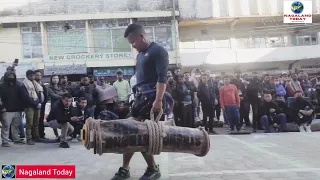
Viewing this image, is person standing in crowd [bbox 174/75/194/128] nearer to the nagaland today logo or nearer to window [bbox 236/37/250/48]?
the nagaland today logo

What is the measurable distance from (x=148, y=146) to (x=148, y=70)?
934mm

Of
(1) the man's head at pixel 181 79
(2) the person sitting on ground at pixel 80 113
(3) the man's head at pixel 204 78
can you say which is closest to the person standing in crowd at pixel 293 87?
(3) the man's head at pixel 204 78

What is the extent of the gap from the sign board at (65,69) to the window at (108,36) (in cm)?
182

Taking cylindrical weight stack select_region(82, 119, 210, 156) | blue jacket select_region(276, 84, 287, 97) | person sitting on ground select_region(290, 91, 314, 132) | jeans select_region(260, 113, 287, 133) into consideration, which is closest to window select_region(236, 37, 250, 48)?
blue jacket select_region(276, 84, 287, 97)

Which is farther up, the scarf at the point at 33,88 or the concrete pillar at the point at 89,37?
the concrete pillar at the point at 89,37

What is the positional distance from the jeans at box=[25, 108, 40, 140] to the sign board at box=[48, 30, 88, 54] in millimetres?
18284

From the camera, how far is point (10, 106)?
7445mm

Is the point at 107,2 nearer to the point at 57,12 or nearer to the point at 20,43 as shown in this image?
the point at 57,12

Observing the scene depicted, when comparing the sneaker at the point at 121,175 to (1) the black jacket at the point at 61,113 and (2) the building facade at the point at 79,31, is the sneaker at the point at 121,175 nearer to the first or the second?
(1) the black jacket at the point at 61,113

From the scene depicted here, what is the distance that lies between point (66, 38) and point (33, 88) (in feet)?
61.4

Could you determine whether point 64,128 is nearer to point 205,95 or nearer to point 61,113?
point 61,113

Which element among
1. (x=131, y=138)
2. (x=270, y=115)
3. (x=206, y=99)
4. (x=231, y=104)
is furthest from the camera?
(x=270, y=115)

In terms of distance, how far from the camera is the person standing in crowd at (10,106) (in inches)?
289

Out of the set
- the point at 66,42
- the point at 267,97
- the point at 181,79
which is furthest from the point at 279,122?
the point at 66,42
